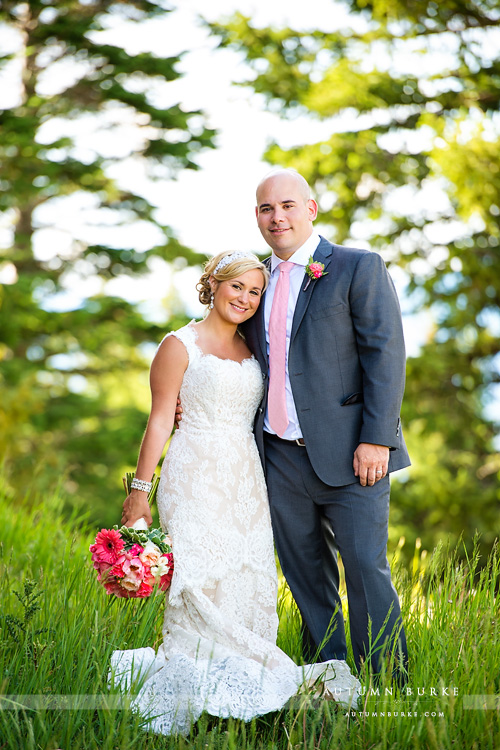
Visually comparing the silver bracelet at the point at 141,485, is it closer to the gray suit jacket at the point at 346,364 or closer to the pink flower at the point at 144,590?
the pink flower at the point at 144,590

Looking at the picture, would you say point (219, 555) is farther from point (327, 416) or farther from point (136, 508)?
point (327, 416)

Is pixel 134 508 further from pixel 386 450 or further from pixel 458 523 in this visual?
pixel 458 523

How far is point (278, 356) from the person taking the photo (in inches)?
134

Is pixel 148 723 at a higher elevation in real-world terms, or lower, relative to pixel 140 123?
lower

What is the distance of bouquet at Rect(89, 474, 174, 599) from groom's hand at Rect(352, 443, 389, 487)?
0.92m

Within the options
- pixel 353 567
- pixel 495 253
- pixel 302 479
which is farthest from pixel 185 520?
pixel 495 253

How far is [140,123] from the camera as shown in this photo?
12.2 metres

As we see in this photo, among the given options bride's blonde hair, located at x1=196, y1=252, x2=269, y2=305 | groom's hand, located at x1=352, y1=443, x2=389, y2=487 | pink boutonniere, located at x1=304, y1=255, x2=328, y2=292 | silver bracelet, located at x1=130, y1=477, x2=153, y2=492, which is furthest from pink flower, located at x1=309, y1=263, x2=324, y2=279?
silver bracelet, located at x1=130, y1=477, x2=153, y2=492

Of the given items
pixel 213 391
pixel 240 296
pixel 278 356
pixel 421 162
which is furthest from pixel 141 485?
pixel 421 162

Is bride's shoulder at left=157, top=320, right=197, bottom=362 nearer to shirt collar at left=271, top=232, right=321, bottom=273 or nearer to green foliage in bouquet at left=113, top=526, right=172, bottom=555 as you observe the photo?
shirt collar at left=271, top=232, right=321, bottom=273

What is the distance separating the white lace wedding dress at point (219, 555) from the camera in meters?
2.88

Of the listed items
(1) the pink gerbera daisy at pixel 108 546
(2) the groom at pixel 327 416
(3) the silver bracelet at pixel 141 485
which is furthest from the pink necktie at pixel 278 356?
(1) the pink gerbera daisy at pixel 108 546

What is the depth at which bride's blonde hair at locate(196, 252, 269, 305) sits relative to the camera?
3396 millimetres

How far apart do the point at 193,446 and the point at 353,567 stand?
908 mm
